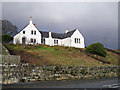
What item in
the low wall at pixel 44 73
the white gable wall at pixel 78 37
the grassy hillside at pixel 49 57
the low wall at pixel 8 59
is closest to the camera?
the low wall at pixel 44 73

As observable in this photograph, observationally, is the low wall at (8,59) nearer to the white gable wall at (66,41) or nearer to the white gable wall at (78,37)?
the white gable wall at (66,41)

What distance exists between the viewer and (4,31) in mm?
40594

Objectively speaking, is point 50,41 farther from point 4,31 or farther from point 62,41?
point 4,31

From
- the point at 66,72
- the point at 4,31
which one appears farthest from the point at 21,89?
the point at 4,31

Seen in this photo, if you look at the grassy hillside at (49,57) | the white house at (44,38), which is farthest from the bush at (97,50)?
the white house at (44,38)

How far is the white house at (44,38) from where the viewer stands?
36.2m

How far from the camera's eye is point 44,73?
14297mm

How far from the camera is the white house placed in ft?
119

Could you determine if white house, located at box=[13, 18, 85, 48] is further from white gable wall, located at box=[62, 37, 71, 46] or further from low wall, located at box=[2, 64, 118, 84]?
low wall, located at box=[2, 64, 118, 84]

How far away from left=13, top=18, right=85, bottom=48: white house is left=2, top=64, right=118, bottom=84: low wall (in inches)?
850

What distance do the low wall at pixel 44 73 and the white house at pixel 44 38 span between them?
2158 centimetres

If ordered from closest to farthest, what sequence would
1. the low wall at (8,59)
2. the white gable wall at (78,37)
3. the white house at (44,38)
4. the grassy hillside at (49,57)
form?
the low wall at (8,59) → the grassy hillside at (49,57) → the white house at (44,38) → the white gable wall at (78,37)

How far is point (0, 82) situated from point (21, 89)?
3.22m

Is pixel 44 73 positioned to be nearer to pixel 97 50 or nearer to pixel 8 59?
pixel 8 59
